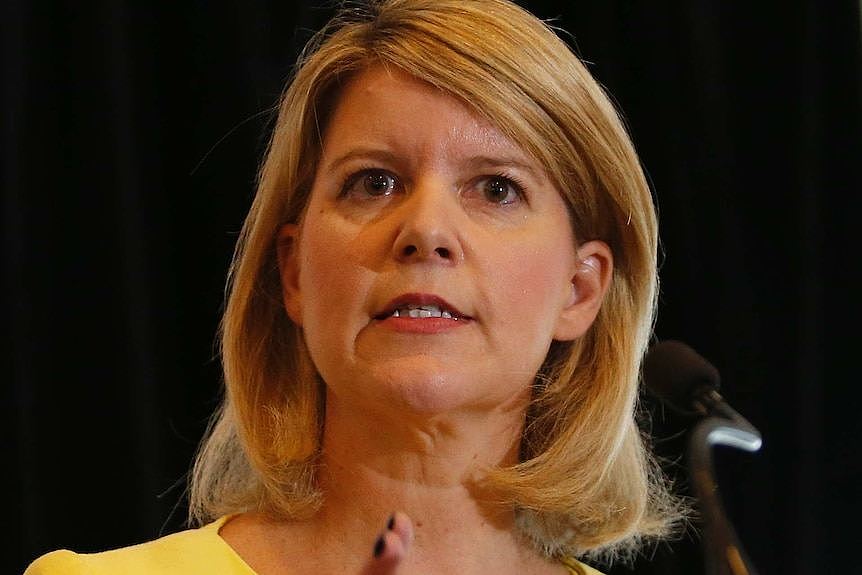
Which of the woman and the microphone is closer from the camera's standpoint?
the microphone

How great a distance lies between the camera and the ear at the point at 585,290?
195 cm

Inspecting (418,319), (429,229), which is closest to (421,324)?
(418,319)

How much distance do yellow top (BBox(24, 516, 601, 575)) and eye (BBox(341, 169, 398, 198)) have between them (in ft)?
1.72

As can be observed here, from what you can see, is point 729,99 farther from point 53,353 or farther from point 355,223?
point 53,353

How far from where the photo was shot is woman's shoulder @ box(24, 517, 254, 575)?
1679 millimetres

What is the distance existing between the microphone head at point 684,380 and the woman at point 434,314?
275 millimetres

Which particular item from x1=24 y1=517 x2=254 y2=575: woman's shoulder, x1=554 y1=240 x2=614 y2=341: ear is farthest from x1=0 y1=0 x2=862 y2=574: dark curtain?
x1=554 y1=240 x2=614 y2=341: ear

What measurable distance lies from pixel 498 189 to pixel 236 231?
95cm

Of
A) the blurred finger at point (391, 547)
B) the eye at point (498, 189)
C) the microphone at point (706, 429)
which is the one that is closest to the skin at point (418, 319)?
the eye at point (498, 189)

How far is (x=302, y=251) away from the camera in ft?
6.13

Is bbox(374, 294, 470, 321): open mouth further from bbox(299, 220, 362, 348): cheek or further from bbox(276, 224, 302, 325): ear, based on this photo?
bbox(276, 224, 302, 325): ear

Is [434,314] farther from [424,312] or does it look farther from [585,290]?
[585,290]

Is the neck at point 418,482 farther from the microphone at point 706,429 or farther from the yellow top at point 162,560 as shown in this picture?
the microphone at point 706,429

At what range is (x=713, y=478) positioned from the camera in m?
1.38
